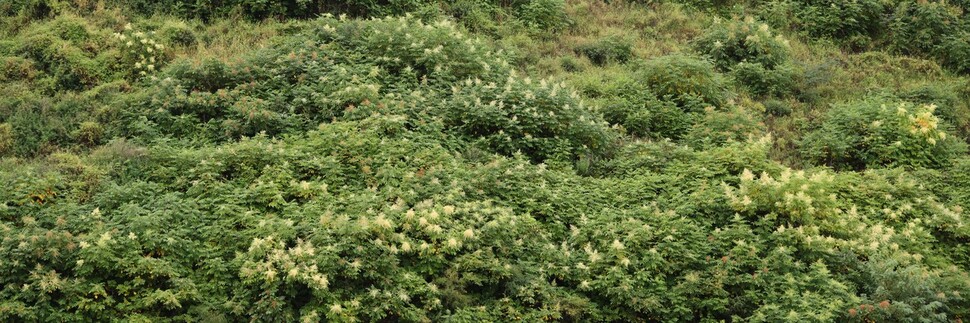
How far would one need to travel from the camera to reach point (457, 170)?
10.2 meters

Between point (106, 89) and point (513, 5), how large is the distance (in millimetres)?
8462

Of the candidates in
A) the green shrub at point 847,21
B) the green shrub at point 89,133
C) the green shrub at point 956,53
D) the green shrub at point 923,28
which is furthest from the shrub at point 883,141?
the green shrub at point 89,133

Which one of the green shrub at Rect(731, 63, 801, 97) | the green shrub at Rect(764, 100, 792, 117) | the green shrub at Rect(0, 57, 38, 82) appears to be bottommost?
the green shrub at Rect(764, 100, 792, 117)

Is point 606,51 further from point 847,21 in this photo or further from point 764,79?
point 847,21

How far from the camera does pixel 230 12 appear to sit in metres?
15.4

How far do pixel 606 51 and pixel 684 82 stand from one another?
249 centimetres

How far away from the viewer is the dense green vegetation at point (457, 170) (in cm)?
827

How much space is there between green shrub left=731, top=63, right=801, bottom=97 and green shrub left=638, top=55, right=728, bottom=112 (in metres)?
1.22

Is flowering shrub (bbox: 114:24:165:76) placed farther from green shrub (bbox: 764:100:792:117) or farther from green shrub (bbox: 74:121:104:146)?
green shrub (bbox: 764:100:792:117)

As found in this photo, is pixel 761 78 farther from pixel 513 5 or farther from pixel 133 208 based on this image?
pixel 133 208

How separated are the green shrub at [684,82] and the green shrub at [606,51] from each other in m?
1.55

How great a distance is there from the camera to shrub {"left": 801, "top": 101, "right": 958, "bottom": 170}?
41.3 feet

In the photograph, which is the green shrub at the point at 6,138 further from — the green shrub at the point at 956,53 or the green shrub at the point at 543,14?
the green shrub at the point at 956,53

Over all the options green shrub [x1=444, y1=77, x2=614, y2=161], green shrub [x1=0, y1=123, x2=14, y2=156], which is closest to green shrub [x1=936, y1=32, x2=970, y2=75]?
green shrub [x1=444, y1=77, x2=614, y2=161]
